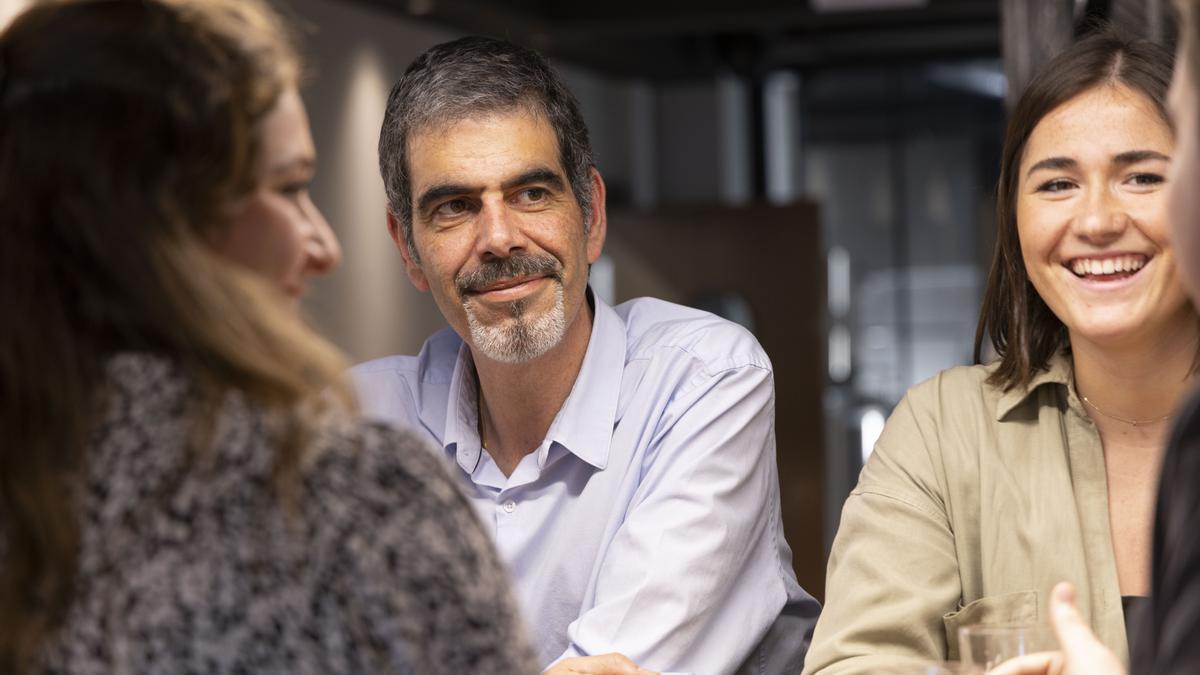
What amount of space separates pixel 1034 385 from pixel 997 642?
759 mm

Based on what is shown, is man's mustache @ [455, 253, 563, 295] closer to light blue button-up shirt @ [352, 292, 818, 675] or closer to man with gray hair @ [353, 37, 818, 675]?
man with gray hair @ [353, 37, 818, 675]

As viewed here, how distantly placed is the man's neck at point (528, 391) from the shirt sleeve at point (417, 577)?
3.54 ft

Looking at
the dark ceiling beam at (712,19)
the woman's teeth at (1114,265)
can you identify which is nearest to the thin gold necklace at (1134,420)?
the woman's teeth at (1114,265)

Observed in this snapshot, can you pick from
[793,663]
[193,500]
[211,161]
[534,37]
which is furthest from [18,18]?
[534,37]

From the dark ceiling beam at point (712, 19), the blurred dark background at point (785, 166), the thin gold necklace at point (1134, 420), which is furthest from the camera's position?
the dark ceiling beam at point (712, 19)

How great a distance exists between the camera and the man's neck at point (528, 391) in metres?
2.03

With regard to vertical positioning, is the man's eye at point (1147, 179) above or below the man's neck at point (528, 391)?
above

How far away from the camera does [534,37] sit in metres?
6.12

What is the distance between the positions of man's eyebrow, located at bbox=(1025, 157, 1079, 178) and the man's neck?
2.27 feet

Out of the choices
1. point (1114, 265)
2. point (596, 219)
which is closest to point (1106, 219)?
point (1114, 265)

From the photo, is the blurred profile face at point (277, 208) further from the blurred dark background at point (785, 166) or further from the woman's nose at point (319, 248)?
the blurred dark background at point (785, 166)

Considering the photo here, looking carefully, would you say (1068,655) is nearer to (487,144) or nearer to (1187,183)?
(1187,183)

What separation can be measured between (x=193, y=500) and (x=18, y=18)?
0.37m

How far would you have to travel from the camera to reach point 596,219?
85.5 inches
